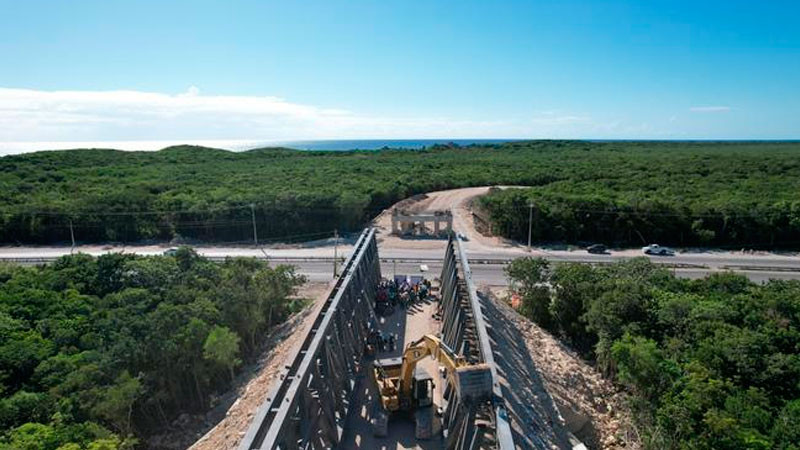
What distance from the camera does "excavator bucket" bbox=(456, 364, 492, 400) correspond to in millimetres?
14062

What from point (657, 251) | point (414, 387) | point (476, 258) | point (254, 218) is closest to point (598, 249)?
point (657, 251)

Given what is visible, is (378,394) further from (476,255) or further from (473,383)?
(476,255)

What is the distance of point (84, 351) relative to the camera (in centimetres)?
2275

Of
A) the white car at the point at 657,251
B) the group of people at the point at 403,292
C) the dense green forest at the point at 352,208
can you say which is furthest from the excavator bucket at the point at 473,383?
the white car at the point at 657,251

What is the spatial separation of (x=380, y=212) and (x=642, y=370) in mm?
46756

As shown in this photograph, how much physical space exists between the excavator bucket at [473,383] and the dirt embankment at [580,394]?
33.2ft

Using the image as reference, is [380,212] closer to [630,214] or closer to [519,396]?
[630,214]

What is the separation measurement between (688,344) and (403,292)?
17.0 metres

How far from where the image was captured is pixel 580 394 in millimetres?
24234

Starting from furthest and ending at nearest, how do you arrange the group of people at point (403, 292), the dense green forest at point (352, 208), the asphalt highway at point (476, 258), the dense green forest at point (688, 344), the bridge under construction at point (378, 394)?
the dense green forest at point (352, 208)
the asphalt highway at point (476, 258)
the group of people at point (403, 292)
the dense green forest at point (688, 344)
the bridge under construction at point (378, 394)

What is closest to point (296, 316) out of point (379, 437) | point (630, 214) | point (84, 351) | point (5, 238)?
point (84, 351)

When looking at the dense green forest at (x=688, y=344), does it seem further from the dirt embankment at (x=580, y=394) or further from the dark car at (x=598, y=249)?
the dark car at (x=598, y=249)

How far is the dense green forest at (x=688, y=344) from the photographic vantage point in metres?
17.4

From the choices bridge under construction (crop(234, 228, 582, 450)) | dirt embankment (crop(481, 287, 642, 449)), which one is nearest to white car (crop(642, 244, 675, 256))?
dirt embankment (crop(481, 287, 642, 449))
